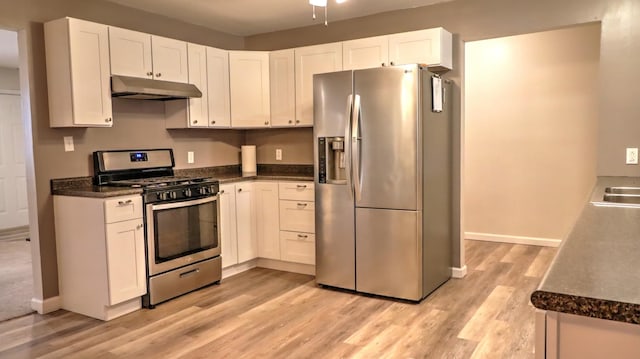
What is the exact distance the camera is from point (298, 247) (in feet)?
14.6

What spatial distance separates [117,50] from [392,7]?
2.31 metres

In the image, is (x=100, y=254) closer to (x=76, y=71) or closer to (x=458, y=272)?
(x=76, y=71)

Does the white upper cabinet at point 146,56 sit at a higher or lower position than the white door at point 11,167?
higher

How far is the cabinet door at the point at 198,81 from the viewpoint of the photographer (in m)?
4.26

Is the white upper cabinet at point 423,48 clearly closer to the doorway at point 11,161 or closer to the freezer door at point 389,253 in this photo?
the freezer door at point 389,253

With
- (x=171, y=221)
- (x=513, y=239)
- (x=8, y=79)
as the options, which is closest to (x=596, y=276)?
(x=171, y=221)

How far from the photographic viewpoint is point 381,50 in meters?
4.07

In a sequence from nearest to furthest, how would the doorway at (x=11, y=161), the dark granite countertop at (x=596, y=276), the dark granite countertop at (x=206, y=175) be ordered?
1. the dark granite countertop at (x=596, y=276)
2. the dark granite countertop at (x=206, y=175)
3. the doorway at (x=11, y=161)

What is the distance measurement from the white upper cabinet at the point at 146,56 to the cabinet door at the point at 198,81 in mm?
69

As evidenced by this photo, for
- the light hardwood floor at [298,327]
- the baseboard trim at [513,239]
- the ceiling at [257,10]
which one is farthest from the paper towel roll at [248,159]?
the baseboard trim at [513,239]

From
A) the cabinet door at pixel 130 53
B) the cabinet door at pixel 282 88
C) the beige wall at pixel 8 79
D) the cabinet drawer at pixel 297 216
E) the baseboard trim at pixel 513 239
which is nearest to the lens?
the cabinet door at pixel 130 53

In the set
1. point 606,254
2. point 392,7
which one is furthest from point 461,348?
point 392,7

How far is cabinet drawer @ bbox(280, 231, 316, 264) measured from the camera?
14.4 feet

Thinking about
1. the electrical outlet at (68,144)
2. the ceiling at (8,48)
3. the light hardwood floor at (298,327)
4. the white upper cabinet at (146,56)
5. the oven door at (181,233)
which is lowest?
the light hardwood floor at (298,327)
